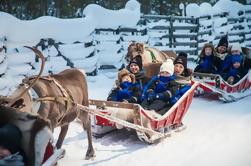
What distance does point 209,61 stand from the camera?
8695mm

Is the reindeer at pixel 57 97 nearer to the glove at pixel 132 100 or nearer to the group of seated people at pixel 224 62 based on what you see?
the glove at pixel 132 100

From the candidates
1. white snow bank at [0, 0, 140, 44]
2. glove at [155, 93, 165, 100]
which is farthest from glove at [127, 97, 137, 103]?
white snow bank at [0, 0, 140, 44]

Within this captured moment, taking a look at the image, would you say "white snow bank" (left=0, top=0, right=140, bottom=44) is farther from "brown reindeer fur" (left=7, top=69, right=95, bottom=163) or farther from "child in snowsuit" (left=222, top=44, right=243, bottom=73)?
"brown reindeer fur" (left=7, top=69, right=95, bottom=163)

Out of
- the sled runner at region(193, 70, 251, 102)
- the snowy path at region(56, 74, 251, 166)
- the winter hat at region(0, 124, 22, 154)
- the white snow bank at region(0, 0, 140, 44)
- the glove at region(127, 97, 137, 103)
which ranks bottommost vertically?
the snowy path at region(56, 74, 251, 166)

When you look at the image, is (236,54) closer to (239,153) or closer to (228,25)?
(239,153)

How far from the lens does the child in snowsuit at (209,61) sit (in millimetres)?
8641

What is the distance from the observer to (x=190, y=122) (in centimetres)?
659

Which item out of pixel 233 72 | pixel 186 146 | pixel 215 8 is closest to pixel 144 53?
pixel 233 72

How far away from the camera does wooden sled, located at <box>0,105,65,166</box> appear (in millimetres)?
2844

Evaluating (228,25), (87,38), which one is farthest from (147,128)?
(228,25)

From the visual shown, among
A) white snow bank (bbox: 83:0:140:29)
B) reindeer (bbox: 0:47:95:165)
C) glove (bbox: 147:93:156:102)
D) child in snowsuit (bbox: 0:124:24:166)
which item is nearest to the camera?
child in snowsuit (bbox: 0:124:24:166)

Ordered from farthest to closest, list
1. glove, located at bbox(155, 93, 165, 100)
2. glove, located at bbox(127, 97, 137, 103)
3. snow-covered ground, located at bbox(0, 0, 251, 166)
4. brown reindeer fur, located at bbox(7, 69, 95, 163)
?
1. glove, located at bbox(127, 97, 137, 103)
2. glove, located at bbox(155, 93, 165, 100)
3. snow-covered ground, located at bbox(0, 0, 251, 166)
4. brown reindeer fur, located at bbox(7, 69, 95, 163)

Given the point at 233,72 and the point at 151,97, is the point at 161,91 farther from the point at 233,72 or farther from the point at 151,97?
the point at 233,72

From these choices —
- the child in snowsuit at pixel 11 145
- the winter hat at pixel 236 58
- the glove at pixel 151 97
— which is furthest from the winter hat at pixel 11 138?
the winter hat at pixel 236 58
